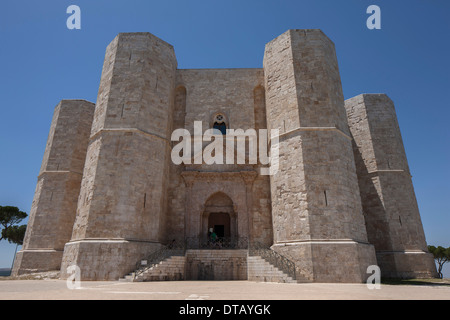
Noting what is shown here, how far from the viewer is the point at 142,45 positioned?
15.8 m

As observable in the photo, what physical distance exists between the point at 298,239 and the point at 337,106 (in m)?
7.19

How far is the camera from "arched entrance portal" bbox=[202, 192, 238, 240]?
15.4 metres

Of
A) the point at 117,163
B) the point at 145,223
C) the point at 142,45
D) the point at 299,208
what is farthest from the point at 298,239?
the point at 142,45

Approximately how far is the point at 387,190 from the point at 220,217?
10238 mm

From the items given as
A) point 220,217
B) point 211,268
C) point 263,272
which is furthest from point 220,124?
point 263,272

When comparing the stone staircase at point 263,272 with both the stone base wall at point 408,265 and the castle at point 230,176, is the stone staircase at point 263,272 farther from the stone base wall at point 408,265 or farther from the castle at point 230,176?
the stone base wall at point 408,265

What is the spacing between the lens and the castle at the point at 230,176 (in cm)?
1209

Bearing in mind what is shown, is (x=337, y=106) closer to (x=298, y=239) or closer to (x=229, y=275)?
(x=298, y=239)

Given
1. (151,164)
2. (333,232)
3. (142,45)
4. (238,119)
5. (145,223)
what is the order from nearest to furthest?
(333,232) < (145,223) < (151,164) < (142,45) < (238,119)

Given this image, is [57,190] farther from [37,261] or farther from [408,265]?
[408,265]

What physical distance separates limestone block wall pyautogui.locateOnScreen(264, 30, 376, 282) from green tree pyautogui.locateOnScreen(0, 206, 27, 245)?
28447 millimetres

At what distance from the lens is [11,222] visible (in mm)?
28531

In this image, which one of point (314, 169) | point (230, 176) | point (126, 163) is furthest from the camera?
point (230, 176)

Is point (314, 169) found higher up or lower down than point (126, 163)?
lower down
